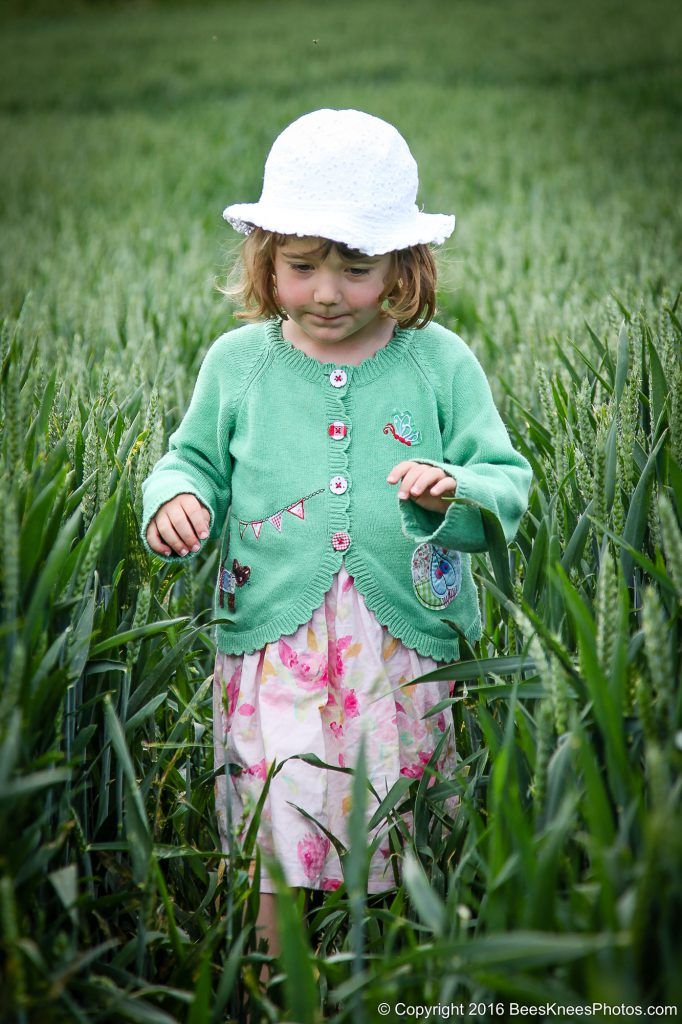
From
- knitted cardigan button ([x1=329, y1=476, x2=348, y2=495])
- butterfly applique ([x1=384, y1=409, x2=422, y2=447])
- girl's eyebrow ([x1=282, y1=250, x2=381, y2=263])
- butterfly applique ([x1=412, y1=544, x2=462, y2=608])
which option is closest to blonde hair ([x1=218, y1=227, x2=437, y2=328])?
girl's eyebrow ([x1=282, y1=250, x2=381, y2=263])

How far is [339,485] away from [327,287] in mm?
329

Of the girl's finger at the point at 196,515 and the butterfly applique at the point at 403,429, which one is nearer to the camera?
the girl's finger at the point at 196,515

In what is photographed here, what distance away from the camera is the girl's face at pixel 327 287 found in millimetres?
1840

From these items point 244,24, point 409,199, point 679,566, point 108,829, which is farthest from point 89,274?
point 244,24

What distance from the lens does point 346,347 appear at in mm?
1995

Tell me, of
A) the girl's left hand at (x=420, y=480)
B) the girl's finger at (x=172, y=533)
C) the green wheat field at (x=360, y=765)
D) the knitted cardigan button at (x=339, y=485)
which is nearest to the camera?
the green wheat field at (x=360, y=765)

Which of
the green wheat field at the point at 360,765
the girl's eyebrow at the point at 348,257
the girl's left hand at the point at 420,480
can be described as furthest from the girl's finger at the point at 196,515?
the girl's eyebrow at the point at 348,257

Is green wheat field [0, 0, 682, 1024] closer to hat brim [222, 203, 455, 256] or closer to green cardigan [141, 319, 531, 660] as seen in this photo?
green cardigan [141, 319, 531, 660]

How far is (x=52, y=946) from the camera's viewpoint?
1357 mm

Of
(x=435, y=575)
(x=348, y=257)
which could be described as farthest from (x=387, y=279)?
(x=435, y=575)

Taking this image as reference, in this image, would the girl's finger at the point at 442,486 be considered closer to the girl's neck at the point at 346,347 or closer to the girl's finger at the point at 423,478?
the girl's finger at the point at 423,478

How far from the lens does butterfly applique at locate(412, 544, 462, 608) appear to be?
1894 mm

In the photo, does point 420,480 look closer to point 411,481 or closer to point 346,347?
point 411,481

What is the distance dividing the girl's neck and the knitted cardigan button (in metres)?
0.21
